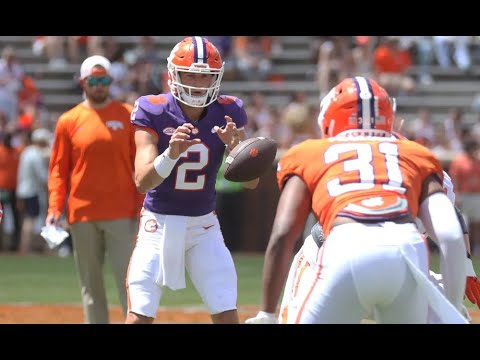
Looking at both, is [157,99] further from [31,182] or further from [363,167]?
[31,182]

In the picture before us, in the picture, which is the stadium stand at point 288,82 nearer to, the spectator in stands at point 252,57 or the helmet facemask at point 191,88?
the spectator in stands at point 252,57

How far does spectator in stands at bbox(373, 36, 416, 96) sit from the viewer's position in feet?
58.7

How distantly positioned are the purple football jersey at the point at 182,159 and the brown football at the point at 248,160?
50 cm

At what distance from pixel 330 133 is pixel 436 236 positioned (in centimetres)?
66

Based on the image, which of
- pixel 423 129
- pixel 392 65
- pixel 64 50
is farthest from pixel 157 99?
pixel 64 50

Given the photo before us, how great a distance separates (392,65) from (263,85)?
2.23 metres

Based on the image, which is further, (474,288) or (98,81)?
(98,81)

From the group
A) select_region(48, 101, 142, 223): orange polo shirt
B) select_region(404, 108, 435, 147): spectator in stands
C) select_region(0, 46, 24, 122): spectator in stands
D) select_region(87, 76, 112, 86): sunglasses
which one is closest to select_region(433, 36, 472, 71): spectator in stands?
select_region(404, 108, 435, 147): spectator in stands

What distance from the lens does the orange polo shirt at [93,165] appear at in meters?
8.12

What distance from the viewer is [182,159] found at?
629 cm

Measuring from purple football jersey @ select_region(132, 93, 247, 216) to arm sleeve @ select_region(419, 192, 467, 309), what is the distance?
1736 mm

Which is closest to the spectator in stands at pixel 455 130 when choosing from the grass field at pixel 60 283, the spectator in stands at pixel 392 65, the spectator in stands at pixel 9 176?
the spectator in stands at pixel 392 65
